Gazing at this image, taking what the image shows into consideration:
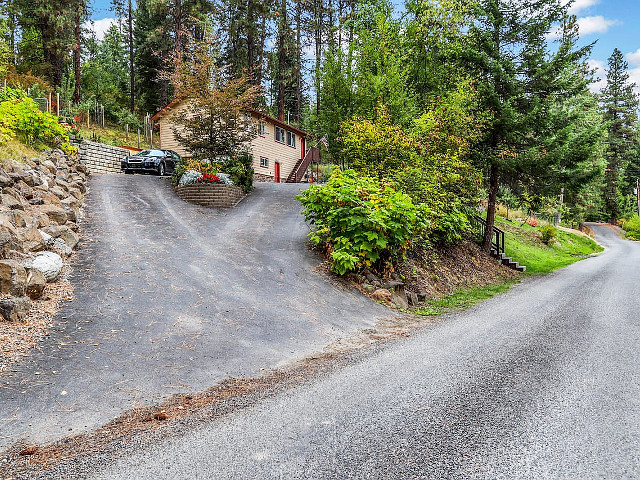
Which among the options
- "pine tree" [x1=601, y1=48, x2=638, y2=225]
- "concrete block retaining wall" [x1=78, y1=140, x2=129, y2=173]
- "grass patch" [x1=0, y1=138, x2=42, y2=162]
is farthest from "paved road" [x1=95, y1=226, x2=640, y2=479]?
"pine tree" [x1=601, y1=48, x2=638, y2=225]

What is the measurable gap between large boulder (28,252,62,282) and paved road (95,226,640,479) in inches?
168

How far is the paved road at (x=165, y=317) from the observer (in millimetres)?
3480

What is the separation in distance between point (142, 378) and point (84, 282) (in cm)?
306

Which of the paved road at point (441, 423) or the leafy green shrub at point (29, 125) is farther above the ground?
the leafy green shrub at point (29, 125)

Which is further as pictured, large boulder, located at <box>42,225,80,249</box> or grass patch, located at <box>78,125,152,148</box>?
grass patch, located at <box>78,125,152,148</box>

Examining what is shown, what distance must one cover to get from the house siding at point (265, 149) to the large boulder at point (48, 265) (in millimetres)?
18436

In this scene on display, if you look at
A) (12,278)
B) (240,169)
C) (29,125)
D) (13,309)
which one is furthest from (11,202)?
(240,169)

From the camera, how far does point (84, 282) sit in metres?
6.09

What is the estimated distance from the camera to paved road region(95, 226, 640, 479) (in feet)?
8.00

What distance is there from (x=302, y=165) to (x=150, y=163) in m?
12.8

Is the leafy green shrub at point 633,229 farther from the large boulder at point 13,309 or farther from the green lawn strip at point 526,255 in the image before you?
the large boulder at point 13,309

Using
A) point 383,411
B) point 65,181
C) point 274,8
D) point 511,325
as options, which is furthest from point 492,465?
point 274,8

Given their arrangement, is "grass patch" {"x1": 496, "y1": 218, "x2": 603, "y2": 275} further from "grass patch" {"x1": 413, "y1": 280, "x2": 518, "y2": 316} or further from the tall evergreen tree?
"grass patch" {"x1": 413, "y1": 280, "x2": 518, "y2": 316}

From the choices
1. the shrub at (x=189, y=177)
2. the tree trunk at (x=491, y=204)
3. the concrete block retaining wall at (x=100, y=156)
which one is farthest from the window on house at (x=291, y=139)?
the tree trunk at (x=491, y=204)
